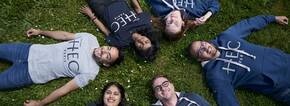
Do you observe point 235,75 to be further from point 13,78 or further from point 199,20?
point 13,78

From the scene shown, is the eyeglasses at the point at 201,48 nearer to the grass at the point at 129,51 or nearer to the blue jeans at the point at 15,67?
the grass at the point at 129,51

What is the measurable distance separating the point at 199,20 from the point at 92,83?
193cm

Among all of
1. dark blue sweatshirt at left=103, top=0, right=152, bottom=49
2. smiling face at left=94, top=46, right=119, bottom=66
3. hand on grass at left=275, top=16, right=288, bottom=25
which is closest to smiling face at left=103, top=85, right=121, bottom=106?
smiling face at left=94, top=46, right=119, bottom=66

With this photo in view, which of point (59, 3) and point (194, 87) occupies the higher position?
point (59, 3)

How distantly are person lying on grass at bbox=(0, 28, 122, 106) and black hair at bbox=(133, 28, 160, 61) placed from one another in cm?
35

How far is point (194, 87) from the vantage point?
8172 millimetres

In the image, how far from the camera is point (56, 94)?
25.2 ft

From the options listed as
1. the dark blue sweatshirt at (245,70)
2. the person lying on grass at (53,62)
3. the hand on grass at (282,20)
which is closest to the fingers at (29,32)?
the person lying on grass at (53,62)

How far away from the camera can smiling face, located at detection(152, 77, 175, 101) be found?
7.51 meters

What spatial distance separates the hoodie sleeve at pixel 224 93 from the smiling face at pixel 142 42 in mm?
1103

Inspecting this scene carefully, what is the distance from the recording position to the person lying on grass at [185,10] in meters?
8.16

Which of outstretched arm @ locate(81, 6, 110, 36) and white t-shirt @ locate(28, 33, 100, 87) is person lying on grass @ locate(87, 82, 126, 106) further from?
outstretched arm @ locate(81, 6, 110, 36)

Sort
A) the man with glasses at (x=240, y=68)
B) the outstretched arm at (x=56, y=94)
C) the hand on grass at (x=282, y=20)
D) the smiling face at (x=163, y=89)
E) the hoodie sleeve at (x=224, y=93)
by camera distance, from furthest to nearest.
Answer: the hand on grass at (x=282, y=20) < the man with glasses at (x=240, y=68) < the hoodie sleeve at (x=224, y=93) < the outstretched arm at (x=56, y=94) < the smiling face at (x=163, y=89)

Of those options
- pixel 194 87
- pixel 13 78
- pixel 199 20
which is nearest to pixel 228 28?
pixel 199 20
